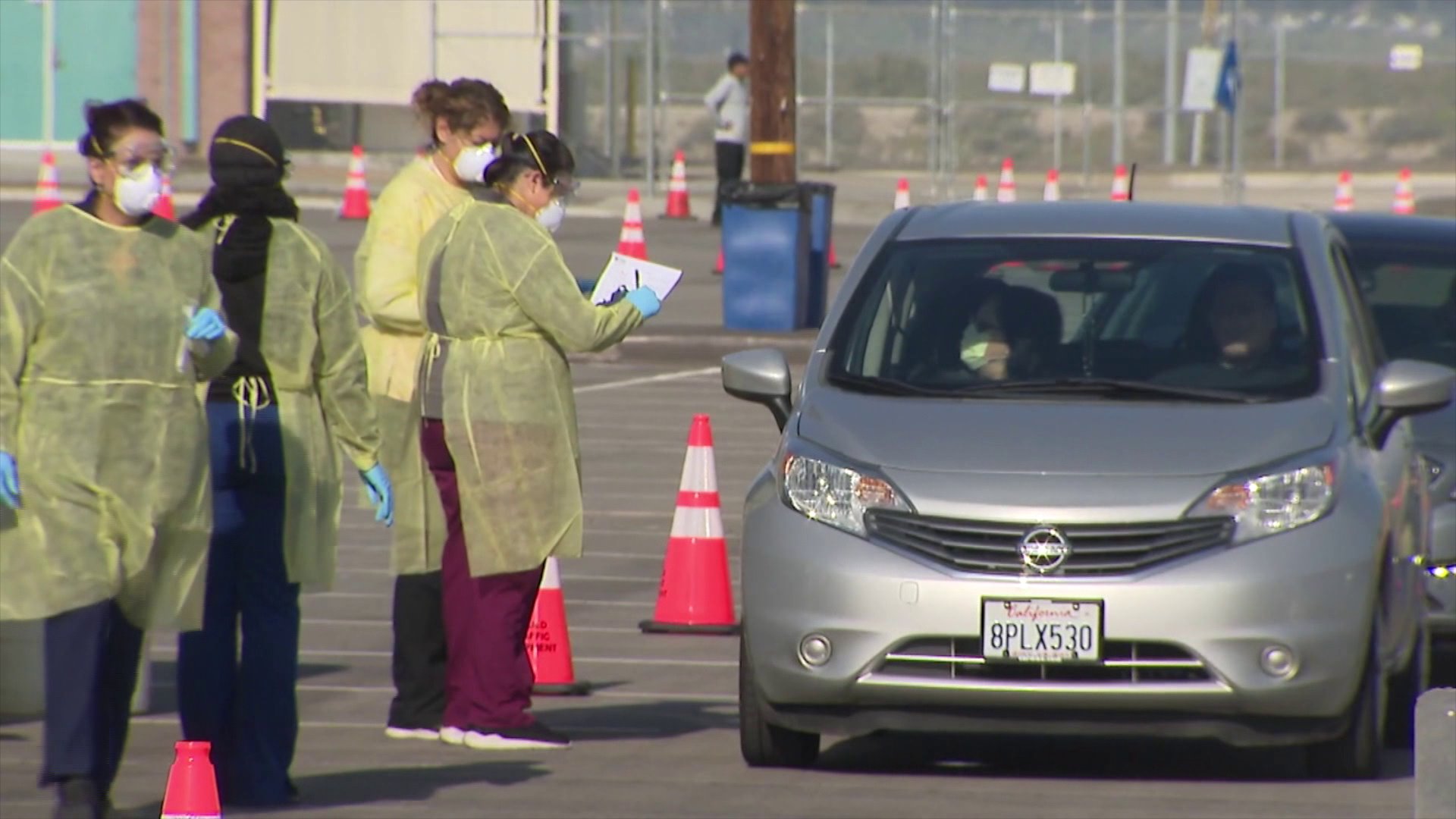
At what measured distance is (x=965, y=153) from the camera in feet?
210

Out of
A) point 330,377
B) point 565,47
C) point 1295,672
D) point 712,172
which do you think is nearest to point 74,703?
point 330,377

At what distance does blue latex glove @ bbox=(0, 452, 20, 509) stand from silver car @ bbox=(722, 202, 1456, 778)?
199 centimetres

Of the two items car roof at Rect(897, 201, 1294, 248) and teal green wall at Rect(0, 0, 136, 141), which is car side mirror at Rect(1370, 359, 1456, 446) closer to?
car roof at Rect(897, 201, 1294, 248)

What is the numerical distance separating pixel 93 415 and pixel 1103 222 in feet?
→ 10.8

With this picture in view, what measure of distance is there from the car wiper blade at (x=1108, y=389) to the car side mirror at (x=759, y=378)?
50 cm

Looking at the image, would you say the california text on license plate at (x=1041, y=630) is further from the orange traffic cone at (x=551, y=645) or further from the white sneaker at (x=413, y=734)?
the orange traffic cone at (x=551, y=645)

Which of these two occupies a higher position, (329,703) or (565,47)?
(565,47)

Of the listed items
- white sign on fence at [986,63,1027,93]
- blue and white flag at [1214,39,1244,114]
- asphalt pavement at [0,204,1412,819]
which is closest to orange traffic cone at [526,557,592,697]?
asphalt pavement at [0,204,1412,819]

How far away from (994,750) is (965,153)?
56.2 metres

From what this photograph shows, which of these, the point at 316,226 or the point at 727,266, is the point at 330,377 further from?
the point at 316,226

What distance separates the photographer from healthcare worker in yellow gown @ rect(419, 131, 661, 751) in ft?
26.6

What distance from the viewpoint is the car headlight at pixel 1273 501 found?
7.45m

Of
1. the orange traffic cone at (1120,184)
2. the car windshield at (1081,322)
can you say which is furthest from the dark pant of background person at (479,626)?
the orange traffic cone at (1120,184)

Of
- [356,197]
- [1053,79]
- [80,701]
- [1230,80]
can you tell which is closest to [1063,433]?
[80,701]
